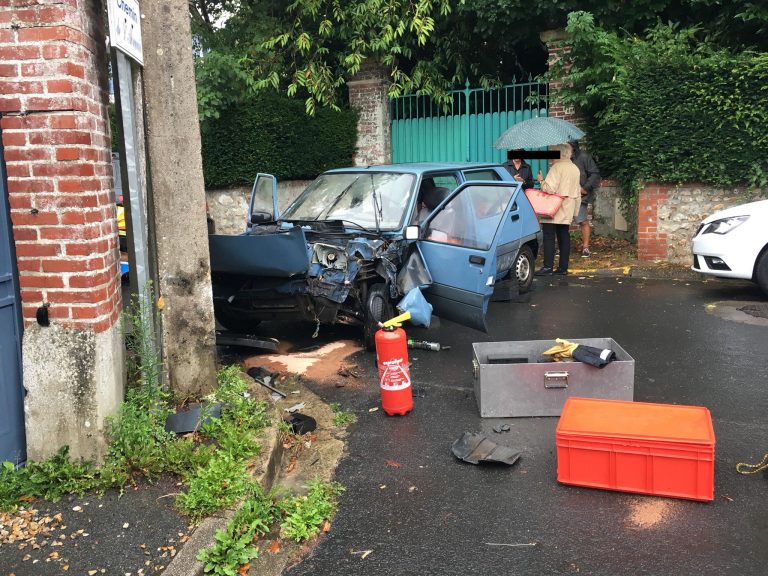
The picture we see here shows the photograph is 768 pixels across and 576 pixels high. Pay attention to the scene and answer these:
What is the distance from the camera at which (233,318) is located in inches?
299

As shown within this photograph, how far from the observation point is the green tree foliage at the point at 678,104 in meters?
10.4

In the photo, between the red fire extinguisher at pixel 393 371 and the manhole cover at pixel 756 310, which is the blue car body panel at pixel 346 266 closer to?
the red fire extinguisher at pixel 393 371

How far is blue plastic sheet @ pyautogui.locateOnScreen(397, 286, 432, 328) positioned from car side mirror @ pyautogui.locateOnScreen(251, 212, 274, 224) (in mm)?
1843

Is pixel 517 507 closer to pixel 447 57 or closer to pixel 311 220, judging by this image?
pixel 311 220

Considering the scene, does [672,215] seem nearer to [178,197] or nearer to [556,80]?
[556,80]

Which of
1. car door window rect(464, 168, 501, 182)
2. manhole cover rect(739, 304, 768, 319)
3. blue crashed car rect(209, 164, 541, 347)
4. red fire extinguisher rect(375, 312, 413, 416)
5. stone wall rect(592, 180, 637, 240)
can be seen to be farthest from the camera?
stone wall rect(592, 180, 637, 240)

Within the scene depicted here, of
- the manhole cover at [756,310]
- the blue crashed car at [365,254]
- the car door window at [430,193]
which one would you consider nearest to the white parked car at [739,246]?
the manhole cover at [756,310]

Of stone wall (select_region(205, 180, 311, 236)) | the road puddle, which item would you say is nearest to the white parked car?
the road puddle

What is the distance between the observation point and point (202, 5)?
53.3 feet

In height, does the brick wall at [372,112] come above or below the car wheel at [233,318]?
above

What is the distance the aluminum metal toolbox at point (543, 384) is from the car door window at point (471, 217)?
1.88 m

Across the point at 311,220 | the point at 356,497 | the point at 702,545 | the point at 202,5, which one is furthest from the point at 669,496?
the point at 202,5

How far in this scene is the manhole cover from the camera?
326 inches

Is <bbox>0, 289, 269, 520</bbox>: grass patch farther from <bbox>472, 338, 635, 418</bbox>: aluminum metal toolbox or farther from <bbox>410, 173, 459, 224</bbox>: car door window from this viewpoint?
<bbox>410, 173, 459, 224</bbox>: car door window
